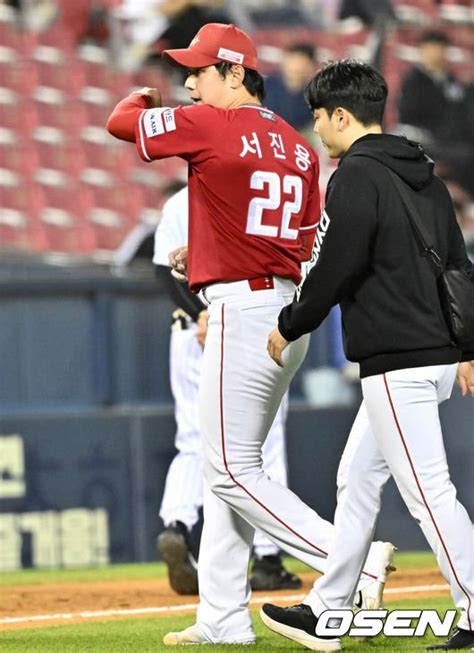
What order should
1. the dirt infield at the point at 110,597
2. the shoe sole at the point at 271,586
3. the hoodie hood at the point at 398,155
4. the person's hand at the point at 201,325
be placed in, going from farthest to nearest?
the shoe sole at the point at 271,586 < the person's hand at the point at 201,325 < the dirt infield at the point at 110,597 < the hoodie hood at the point at 398,155

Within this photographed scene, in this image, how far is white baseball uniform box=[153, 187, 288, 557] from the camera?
21.9 feet

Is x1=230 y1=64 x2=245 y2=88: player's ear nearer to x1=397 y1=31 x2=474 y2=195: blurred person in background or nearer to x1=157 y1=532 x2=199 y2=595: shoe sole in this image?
x1=157 y1=532 x2=199 y2=595: shoe sole

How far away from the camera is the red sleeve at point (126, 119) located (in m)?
4.39

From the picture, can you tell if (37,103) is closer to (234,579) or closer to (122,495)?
(122,495)

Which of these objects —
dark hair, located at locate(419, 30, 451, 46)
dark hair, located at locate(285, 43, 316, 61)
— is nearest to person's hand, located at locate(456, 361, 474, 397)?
dark hair, located at locate(285, 43, 316, 61)

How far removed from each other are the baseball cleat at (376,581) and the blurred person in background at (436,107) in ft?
23.3

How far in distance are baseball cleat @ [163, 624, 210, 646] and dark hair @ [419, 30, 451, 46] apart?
8.07 metres

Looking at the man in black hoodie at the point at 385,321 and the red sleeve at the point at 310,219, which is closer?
the man in black hoodie at the point at 385,321

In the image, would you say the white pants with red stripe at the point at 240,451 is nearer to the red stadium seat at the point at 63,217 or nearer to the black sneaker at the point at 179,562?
the black sneaker at the point at 179,562

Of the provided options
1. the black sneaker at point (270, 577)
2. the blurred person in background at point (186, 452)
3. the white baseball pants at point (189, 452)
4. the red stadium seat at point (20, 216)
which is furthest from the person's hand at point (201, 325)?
the red stadium seat at point (20, 216)

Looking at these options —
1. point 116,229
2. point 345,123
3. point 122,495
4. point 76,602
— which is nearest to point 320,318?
point 345,123

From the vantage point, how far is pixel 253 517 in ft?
14.1

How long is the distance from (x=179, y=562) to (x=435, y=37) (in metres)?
6.45

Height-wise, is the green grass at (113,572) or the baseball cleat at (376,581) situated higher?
the baseball cleat at (376,581)
